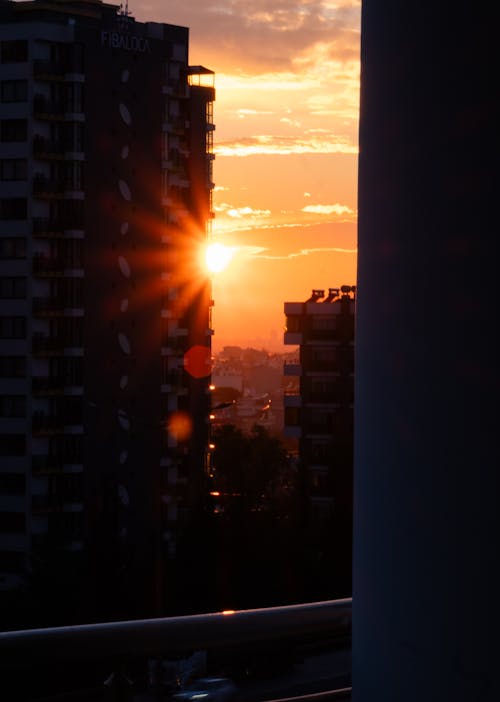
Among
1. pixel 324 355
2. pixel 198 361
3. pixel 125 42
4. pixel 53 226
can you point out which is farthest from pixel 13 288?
pixel 324 355

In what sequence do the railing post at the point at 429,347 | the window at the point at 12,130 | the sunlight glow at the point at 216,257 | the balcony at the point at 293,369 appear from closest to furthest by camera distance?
the railing post at the point at 429,347
the window at the point at 12,130
the sunlight glow at the point at 216,257
the balcony at the point at 293,369

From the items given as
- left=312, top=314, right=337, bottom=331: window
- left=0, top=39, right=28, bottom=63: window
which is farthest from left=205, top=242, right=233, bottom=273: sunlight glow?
left=0, top=39, right=28, bottom=63: window

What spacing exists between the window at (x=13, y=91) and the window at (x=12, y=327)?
3231 millimetres

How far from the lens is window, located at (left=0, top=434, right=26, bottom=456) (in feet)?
50.6

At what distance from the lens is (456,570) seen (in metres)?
0.72

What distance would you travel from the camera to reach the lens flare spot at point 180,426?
1781cm

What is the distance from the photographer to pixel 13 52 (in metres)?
15.6

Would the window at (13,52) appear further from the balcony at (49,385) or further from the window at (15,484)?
the window at (15,484)

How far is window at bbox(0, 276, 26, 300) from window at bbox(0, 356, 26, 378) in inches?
35.0

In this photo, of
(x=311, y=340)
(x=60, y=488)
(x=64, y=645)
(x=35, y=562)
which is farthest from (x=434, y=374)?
(x=311, y=340)

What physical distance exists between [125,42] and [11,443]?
6298mm

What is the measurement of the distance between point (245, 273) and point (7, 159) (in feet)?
33.6

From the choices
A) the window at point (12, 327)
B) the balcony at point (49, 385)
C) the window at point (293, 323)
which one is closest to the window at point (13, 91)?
the window at point (12, 327)

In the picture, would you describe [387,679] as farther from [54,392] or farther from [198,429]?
[198,429]
